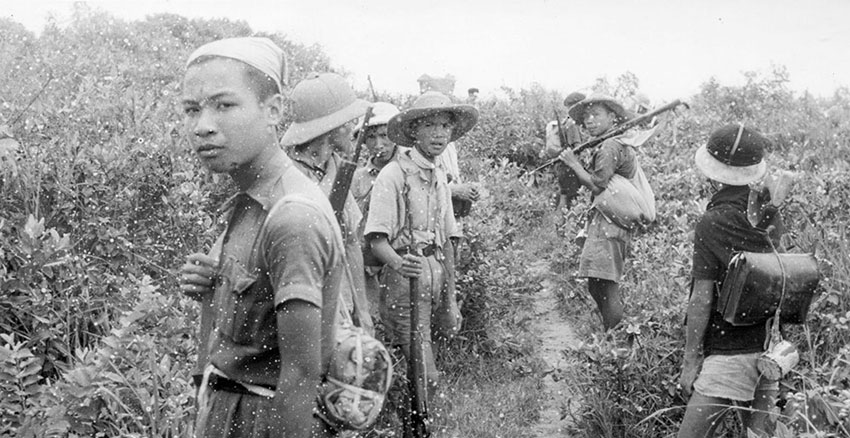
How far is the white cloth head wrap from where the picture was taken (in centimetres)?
204

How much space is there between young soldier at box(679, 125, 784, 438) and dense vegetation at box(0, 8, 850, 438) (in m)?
0.21

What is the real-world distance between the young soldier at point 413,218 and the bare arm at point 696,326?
5.06 ft

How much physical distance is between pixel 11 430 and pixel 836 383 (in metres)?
3.73

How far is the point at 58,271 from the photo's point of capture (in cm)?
450

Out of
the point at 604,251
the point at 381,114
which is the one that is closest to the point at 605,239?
the point at 604,251

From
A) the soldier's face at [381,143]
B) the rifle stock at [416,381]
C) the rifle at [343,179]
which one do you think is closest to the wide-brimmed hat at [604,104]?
the soldier's face at [381,143]

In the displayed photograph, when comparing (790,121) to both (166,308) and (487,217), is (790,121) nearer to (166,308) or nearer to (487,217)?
(487,217)

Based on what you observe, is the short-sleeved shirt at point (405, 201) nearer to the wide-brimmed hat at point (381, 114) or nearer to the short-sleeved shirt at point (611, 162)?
the wide-brimmed hat at point (381, 114)

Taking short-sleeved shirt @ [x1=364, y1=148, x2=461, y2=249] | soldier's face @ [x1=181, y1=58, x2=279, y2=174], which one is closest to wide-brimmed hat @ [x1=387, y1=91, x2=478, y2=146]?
short-sleeved shirt @ [x1=364, y1=148, x2=461, y2=249]

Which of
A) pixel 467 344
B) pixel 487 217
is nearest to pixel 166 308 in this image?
pixel 467 344

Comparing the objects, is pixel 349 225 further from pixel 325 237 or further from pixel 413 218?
pixel 325 237

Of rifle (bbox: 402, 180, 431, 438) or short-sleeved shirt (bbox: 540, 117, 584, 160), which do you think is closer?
rifle (bbox: 402, 180, 431, 438)

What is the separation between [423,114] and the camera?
471 centimetres

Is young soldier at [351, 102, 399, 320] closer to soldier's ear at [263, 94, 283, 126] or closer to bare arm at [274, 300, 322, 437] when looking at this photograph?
soldier's ear at [263, 94, 283, 126]
